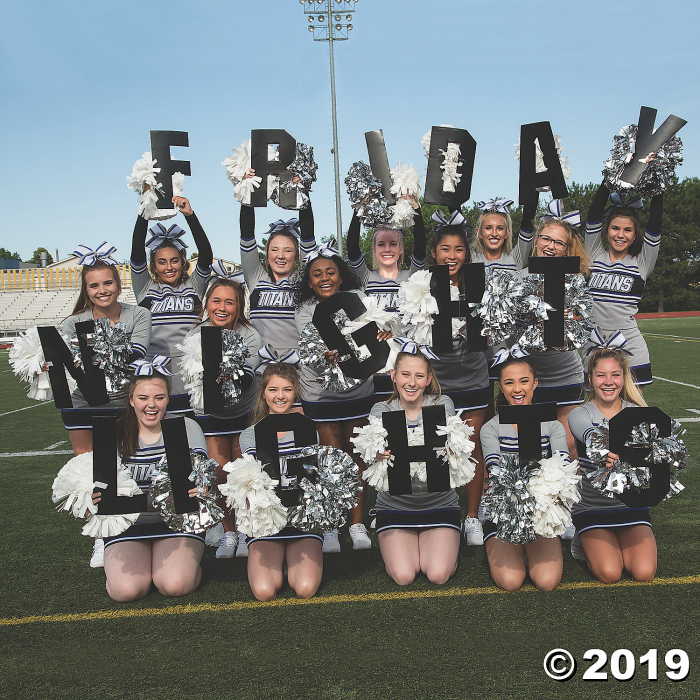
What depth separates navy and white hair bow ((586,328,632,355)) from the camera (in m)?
3.04

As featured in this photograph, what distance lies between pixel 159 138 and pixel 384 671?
119 inches

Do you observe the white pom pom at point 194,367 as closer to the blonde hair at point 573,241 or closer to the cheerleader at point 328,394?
the cheerleader at point 328,394

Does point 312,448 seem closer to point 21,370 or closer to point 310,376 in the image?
point 310,376

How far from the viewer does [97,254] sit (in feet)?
11.0

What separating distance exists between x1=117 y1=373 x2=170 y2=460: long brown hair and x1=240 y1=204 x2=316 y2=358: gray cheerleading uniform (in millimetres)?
771

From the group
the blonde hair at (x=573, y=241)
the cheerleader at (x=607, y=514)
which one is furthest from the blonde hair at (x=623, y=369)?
the blonde hair at (x=573, y=241)

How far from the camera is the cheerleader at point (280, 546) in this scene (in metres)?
2.79

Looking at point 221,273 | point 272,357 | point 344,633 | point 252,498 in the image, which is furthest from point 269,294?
point 344,633

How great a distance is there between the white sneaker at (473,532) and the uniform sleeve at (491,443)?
548 mm

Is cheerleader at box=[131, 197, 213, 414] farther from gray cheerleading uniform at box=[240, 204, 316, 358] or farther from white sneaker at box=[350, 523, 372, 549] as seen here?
white sneaker at box=[350, 523, 372, 549]

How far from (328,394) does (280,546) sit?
2.83 feet

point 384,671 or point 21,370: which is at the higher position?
point 21,370

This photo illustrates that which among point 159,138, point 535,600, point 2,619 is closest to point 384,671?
point 535,600

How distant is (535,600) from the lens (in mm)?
2641
